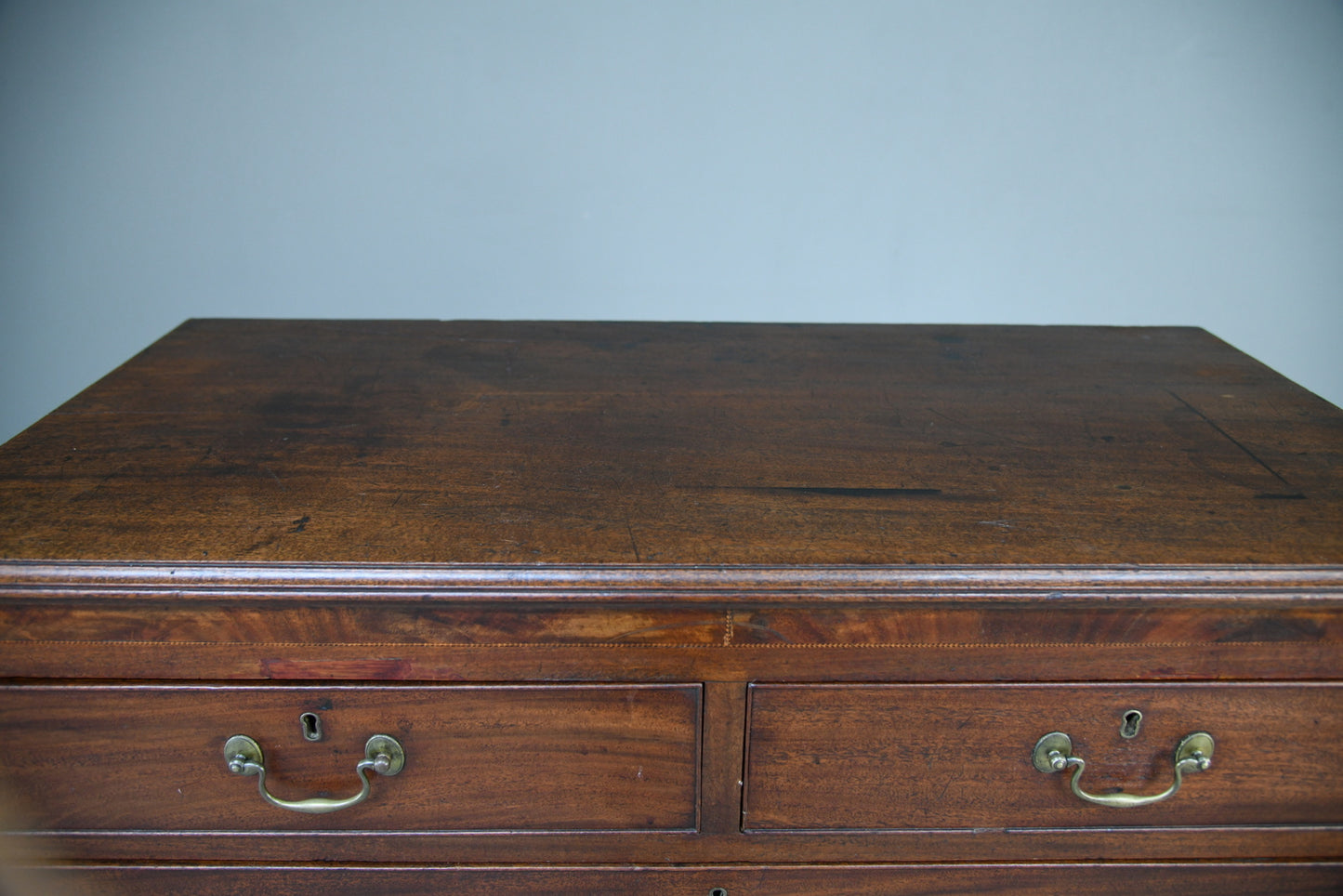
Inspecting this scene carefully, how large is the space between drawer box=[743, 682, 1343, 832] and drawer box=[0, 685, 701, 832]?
0.09m

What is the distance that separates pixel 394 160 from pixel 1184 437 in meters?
1.21

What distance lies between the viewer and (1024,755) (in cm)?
93

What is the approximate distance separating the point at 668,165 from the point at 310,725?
1071 mm

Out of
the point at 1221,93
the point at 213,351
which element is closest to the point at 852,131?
the point at 1221,93

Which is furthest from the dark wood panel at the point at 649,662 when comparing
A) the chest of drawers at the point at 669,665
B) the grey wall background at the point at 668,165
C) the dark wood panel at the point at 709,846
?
the grey wall background at the point at 668,165

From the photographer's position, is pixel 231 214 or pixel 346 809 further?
pixel 231 214

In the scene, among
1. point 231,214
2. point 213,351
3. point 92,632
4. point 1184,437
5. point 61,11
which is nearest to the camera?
point 92,632

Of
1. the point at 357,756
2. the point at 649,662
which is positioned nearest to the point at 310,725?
the point at 357,756

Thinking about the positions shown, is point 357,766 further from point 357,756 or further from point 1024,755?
point 1024,755

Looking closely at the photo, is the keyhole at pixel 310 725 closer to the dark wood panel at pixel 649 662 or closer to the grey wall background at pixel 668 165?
the dark wood panel at pixel 649 662

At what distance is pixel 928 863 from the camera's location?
98 cm

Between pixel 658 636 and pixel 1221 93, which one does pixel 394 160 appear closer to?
pixel 658 636

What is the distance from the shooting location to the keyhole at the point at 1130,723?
91cm

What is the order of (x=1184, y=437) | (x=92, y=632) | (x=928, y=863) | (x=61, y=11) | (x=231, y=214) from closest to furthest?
(x=92, y=632), (x=928, y=863), (x=1184, y=437), (x=61, y=11), (x=231, y=214)
